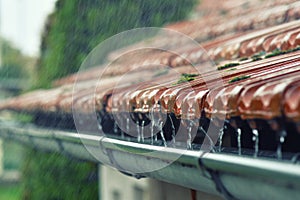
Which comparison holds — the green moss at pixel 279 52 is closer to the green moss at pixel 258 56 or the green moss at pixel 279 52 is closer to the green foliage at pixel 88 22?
the green moss at pixel 258 56

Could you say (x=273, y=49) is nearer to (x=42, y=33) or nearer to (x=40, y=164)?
(x=40, y=164)

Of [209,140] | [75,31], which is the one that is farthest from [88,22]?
[209,140]

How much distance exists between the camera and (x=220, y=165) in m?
2.22

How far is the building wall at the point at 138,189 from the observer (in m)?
3.63

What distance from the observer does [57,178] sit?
8.95 metres

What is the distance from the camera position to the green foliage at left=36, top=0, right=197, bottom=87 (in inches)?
395

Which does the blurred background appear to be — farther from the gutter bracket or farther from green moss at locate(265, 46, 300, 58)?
the gutter bracket

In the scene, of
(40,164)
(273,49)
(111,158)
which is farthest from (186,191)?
(40,164)

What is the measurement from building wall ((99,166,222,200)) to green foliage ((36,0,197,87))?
4.27 m

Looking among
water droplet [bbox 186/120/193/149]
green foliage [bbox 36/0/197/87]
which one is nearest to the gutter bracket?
water droplet [bbox 186/120/193/149]

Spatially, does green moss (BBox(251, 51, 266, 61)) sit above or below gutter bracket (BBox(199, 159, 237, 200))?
above

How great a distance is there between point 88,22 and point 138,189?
5738 mm

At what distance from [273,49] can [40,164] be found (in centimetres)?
633

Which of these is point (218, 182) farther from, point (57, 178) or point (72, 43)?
point (72, 43)
